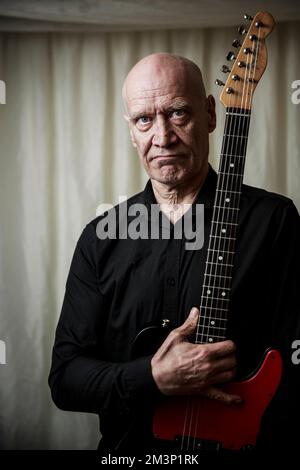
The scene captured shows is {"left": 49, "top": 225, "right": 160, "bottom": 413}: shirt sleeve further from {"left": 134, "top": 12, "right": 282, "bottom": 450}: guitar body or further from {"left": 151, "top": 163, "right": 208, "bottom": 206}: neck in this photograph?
{"left": 151, "top": 163, "right": 208, "bottom": 206}: neck

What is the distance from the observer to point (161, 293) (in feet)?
4.45

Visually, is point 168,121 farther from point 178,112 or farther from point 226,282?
point 226,282

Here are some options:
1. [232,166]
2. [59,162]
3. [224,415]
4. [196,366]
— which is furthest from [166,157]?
[59,162]

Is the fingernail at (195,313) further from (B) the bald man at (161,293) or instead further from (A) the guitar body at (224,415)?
(A) the guitar body at (224,415)

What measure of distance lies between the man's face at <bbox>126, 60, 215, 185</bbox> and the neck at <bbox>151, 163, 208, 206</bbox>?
48mm

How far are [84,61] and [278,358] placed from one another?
138 cm

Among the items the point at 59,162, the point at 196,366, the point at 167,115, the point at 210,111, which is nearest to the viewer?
the point at 196,366

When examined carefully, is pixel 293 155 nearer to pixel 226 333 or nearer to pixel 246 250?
pixel 246 250

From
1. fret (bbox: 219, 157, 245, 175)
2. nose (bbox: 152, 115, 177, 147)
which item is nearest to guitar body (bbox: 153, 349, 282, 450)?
fret (bbox: 219, 157, 245, 175)

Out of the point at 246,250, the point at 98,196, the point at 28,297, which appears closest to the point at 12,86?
the point at 98,196

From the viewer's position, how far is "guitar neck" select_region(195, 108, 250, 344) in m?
1.23

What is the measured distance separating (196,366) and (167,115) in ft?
1.95

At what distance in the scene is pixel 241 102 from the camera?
1.25 metres

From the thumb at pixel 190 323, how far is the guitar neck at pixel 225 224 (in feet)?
0.05
